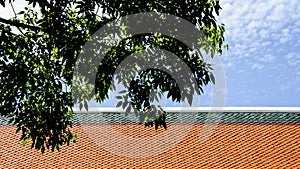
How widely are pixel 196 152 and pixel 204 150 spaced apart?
289 mm

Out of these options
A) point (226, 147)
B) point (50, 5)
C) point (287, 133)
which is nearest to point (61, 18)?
point (50, 5)

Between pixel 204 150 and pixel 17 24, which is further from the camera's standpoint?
pixel 204 150

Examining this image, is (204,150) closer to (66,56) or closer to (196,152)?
(196,152)

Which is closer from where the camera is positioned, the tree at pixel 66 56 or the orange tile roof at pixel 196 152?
the tree at pixel 66 56

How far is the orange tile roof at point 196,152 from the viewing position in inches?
588

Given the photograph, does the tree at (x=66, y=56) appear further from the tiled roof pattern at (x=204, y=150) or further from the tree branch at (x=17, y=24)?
the tiled roof pattern at (x=204, y=150)

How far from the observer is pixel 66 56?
8.64 meters

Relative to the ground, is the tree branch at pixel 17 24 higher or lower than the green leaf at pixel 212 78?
higher

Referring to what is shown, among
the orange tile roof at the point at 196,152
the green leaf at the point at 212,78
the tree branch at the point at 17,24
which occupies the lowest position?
the orange tile roof at the point at 196,152

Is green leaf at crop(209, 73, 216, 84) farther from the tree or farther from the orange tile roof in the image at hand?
the orange tile roof

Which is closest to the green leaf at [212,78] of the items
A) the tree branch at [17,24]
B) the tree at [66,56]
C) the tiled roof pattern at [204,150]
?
the tree at [66,56]

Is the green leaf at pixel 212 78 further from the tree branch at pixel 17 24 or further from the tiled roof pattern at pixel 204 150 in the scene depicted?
the tiled roof pattern at pixel 204 150

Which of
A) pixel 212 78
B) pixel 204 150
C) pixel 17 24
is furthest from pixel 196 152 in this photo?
pixel 17 24

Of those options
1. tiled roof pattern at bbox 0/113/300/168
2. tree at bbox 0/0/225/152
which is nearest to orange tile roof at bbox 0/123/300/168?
tiled roof pattern at bbox 0/113/300/168
